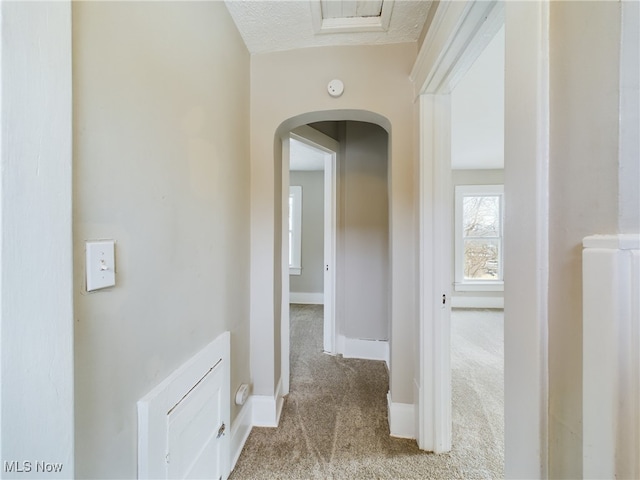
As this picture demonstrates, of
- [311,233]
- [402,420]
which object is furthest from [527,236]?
[311,233]

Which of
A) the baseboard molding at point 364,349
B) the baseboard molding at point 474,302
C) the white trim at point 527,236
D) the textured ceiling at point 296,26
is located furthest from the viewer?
the baseboard molding at point 474,302

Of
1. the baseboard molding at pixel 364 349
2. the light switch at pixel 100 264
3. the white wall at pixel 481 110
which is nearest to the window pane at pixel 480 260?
the white wall at pixel 481 110

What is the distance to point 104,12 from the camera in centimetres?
64

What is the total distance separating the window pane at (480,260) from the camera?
14.4 ft

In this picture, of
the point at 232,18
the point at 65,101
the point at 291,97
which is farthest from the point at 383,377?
the point at 232,18

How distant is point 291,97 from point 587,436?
1.84 meters

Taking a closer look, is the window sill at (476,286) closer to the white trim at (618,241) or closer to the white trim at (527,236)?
the white trim at (527,236)

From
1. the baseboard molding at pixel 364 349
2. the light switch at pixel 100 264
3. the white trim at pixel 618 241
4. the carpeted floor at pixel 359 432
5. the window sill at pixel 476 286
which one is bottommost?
the carpeted floor at pixel 359 432

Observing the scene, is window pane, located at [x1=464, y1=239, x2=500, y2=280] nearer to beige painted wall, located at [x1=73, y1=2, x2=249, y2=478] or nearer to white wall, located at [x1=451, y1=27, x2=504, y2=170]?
white wall, located at [x1=451, y1=27, x2=504, y2=170]

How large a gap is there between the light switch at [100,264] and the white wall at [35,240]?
0.08 metres

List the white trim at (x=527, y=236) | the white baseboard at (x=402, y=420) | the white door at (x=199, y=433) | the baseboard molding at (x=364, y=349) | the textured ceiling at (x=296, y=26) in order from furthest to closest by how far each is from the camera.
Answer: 1. the baseboard molding at (x=364, y=349)
2. the white baseboard at (x=402, y=420)
3. the textured ceiling at (x=296, y=26)
4. the white door at (x=199, y=433)
5. the white trim at (x=527, y=236)

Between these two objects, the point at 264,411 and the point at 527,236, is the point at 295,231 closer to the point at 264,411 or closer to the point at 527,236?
the point at 264,411

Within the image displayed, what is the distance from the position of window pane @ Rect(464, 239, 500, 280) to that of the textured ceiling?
3.83 meters

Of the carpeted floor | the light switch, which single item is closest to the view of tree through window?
the carpeted floor
